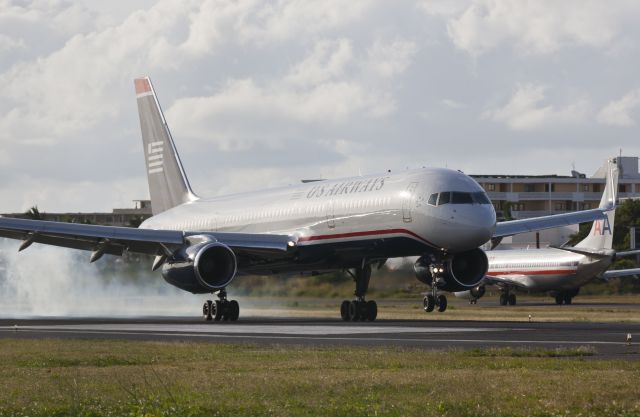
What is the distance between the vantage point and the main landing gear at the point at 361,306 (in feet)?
144

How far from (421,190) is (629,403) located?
1010 inches

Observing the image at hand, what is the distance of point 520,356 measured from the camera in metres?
22.8

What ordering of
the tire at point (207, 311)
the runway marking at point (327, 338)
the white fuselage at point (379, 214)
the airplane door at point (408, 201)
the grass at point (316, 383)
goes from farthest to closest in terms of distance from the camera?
the tire at point (207, 311) → the airplane door at point (408, 201) → the white fuselage at point (379, 214) → the runway marking at point (327, 338) → the grass at point (316, 383)

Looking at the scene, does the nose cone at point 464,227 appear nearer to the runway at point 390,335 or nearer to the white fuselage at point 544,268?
the runway at point 390,335

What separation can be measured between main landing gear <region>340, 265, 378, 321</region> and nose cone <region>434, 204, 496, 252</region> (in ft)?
16.6

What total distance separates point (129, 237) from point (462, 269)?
40.2ft

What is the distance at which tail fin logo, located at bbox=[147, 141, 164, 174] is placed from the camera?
58.2 m

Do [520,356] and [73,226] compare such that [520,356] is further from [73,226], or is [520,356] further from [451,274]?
[73,226]

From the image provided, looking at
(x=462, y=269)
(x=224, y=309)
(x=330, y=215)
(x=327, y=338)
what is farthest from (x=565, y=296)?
(x=327, y=338)

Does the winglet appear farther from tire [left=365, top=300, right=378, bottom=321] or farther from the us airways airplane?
tire [left=365, top=300, right=378, bottom=321]

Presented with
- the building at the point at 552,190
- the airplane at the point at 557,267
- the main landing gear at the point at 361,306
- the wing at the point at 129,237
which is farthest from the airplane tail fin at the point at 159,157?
the building at the point at 552,190

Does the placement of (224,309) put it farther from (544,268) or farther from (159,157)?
(544,268)

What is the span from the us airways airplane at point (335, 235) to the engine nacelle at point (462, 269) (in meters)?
0.04

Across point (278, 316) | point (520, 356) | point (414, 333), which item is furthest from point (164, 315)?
point (520, 356)
